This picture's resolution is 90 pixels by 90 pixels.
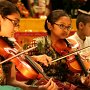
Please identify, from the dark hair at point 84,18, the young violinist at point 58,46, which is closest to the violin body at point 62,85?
the young violinist at point 58,46

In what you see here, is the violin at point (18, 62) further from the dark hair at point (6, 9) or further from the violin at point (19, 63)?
the dark hair at point (6, 9)

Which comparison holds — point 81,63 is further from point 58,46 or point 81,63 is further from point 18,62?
point 18,62

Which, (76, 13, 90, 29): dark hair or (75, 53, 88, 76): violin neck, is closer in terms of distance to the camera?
(75, 53, 88, 76): violin neck

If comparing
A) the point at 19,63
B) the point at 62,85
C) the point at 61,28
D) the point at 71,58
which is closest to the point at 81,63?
the point at 71,58

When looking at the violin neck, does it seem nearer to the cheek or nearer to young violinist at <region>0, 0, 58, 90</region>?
the cheek

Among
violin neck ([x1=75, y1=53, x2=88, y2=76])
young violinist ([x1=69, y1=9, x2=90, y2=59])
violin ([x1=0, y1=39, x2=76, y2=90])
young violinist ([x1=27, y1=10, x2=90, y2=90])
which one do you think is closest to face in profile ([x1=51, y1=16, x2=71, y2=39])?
young violinist ([x1=27, y1=10, x2=90, y2=90])

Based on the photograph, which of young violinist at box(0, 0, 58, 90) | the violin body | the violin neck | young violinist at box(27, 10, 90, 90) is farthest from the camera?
young violinist at box(27, 10, 90, 90)

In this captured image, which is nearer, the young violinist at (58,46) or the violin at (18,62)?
the violin at (18,62)

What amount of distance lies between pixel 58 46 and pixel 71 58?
0.48 ft

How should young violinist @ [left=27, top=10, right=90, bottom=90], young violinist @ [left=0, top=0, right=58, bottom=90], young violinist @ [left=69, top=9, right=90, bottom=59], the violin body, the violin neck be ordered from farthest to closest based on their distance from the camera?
young violinist @ [left=69, top=9, right=90, bottom=59]
young violinist @ [left=27, top=10, right=90, bottom=90]
the violin neck
the violin body
young violinist @ [left=0, top=0, right=58, bottom=90]

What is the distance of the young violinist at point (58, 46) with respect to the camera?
2.30m

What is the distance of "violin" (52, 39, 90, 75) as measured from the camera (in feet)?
7.27

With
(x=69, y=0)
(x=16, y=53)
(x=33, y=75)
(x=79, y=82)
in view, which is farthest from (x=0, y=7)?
(x=69, y=0)

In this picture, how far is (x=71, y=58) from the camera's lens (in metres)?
2.24
